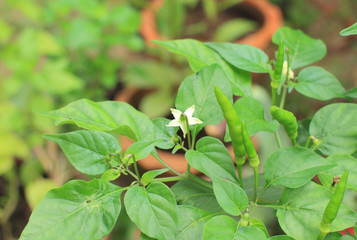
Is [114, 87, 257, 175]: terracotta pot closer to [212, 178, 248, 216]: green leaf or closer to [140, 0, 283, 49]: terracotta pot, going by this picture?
[140, 0, 283, 49]: terracotta pot

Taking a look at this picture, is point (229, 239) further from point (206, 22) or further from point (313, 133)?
point (206, 22)

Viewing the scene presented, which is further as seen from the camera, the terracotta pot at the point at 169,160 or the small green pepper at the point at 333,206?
the terracotta pot at the point at 169,160

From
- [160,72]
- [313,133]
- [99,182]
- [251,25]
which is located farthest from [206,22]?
[99,182]

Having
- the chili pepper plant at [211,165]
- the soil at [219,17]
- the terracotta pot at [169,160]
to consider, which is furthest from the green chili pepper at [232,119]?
the soil at [219,17]

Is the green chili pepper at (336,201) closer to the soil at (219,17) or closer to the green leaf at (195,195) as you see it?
the green leaf at (195,195)

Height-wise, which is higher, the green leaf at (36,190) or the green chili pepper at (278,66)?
Answer: the green chili pepper at (278,66)

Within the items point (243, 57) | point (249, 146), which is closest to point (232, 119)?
point (249, 146)
